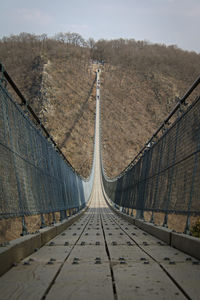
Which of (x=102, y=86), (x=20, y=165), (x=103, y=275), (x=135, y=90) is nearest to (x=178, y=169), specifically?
(x=20, y=165)

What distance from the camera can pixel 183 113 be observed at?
518cm

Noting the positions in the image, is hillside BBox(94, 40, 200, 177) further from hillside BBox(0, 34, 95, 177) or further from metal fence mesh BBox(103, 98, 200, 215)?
metal fence mesh BBox(103, 98, 200, 215)

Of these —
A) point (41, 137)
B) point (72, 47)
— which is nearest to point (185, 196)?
point (41, 137)

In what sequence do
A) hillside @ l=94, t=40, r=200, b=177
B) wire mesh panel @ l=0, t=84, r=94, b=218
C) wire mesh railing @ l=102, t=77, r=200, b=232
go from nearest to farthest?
wire mesh panel @ l=0, t=84, r=94, b=218
wire mesh railing @ l=102, t=77, r=200, b=232
hillside @ l=94, t=40, r=200, b=177

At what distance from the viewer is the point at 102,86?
8669cm

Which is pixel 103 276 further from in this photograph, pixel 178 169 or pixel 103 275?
pixel 178 169

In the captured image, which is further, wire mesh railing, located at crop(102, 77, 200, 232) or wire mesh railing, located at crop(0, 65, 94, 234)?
wire mesh railing, located at crop(102, 77, 200, 232)

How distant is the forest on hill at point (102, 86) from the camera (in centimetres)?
6147

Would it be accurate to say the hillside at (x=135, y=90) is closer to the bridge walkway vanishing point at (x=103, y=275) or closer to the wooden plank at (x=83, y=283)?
the bridge walkway vanishing point at (x=103, y=275)

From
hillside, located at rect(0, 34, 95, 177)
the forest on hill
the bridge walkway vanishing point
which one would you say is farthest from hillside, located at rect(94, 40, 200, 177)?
the bridge walkway vanishing point

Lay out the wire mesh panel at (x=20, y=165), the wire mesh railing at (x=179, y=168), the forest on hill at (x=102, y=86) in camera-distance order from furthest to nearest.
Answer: the forest on hill at (x=102, y=86) < the wire mesh railing at (x=179, y=168) < the wire mesh panel at (x=20, y=165)

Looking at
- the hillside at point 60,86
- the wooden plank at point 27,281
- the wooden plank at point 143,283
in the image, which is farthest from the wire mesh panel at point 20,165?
the hillside at point 60,86

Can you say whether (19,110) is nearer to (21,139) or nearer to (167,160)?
(21,139)

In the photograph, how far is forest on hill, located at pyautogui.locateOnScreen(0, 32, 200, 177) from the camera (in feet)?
202
